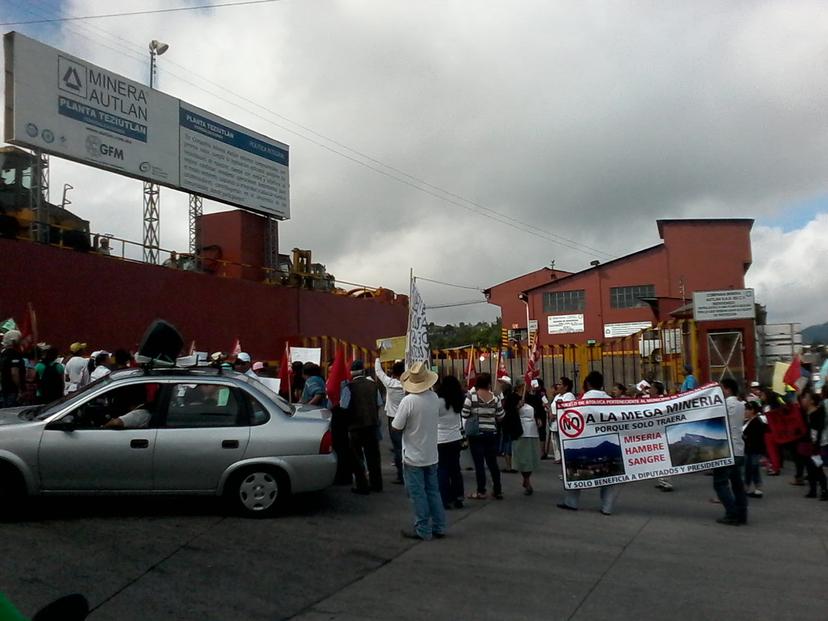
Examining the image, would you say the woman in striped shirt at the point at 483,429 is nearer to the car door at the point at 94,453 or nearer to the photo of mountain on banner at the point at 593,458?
the photo of mountain on banner at the point at 593,458

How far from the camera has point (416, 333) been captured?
975 cm

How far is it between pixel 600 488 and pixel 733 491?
1.50m

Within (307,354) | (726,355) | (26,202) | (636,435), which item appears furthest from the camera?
(26,202)

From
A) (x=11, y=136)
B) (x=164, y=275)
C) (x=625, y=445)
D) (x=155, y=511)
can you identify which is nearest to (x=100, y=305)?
(x=164, y=275)

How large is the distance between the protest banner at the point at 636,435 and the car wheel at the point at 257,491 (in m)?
3.42

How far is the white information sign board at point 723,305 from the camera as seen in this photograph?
1967 cm

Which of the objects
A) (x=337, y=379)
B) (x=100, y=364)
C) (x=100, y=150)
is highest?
(x=100, y=150)

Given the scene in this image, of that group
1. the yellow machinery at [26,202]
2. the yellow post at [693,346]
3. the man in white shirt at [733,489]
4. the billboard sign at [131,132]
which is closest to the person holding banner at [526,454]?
the man in white shirt at [733,489]

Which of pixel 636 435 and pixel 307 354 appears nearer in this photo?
pixel 636 435

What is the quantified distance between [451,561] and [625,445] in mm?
3365

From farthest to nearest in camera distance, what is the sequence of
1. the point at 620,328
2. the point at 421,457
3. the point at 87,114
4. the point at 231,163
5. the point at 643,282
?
the point at 620,328 < the point at 643,282 < the point at 231,163 < the point at 87,114 < the point at 421,457

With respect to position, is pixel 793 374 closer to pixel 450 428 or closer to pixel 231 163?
pixel 450 428

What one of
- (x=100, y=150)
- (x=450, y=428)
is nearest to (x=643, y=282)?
(x=100, y=150)

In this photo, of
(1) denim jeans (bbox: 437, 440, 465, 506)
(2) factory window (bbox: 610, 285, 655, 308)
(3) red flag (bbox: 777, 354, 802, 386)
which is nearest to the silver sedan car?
(1) denim jeans (bbox: 437, 440, 465, 506)
